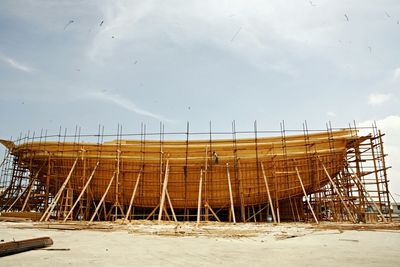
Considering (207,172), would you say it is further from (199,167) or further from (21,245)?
(21,245)

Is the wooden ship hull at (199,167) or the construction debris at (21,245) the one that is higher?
the wooden ship hull at (199,167)

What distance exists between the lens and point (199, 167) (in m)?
15.4

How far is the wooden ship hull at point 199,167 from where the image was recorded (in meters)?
15.2

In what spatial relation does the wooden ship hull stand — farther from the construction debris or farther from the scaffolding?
the construction debris

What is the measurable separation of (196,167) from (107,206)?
525cm

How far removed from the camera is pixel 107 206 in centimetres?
1673

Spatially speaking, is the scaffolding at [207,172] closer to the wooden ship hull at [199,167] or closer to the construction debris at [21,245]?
the wooden ship hull at [199,167]

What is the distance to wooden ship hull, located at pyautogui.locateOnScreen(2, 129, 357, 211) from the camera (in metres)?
15.2

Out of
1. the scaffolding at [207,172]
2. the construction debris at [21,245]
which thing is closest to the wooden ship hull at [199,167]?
the scaffolding at [207,172]

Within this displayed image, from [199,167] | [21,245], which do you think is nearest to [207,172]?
[199,167]

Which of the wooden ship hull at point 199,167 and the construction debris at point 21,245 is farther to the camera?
the wooden ship hull at point 199,167

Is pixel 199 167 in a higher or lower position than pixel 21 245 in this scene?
higher

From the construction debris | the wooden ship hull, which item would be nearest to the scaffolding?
the wooden ship hull

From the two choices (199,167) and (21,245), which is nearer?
(21,245)
